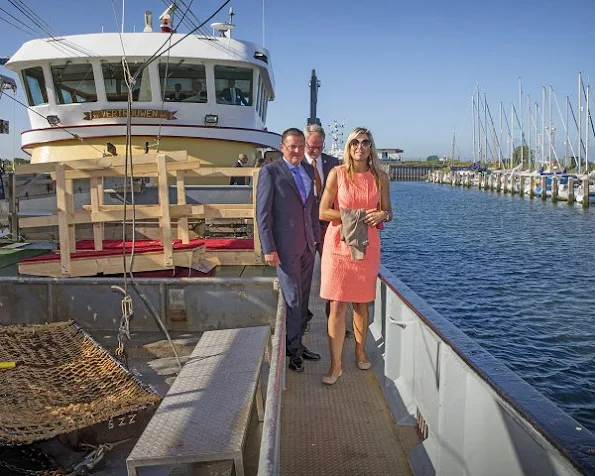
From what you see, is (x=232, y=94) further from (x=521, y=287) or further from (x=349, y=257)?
(x=521, y=287)

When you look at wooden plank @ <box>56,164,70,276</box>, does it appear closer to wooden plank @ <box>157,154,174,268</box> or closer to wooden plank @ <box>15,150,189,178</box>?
wooden plank @ <box>15,150,189,178</box>

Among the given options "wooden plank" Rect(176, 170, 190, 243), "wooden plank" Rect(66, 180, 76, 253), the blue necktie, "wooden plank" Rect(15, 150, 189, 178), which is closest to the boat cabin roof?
"wooden plank" Rect(176, 170, 190, 243)

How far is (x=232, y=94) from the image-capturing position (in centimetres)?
1269

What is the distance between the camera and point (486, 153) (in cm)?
9156

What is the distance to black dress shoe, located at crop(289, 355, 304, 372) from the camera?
14.2ft

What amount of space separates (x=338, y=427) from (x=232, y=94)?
10333 mm

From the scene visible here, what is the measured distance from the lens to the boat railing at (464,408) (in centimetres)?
195

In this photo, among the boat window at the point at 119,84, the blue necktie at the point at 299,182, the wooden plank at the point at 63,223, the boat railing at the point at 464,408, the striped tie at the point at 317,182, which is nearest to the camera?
the boat railing at the point at 464,408

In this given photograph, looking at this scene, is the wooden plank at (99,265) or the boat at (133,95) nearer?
the wooden plank at (99,265)

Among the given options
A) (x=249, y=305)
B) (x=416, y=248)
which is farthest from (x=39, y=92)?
(x=416, y=248)

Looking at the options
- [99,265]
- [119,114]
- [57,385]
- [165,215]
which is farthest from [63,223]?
[119,114]

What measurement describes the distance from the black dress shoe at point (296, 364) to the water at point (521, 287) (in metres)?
5.37

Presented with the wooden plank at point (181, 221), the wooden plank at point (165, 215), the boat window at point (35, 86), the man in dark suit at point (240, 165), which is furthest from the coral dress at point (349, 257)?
the boat window at point (35, 86)

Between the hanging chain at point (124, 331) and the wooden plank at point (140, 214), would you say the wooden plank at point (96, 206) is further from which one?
the hanging chain at point (124, 331)
